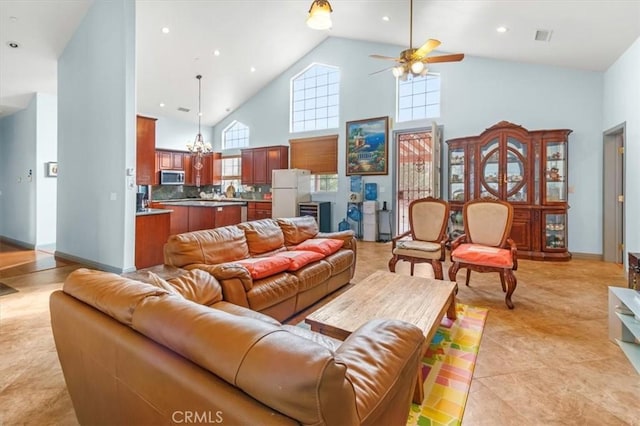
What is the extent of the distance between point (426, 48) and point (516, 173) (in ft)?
10.2

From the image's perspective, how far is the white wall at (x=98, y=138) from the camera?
4363 millimetres

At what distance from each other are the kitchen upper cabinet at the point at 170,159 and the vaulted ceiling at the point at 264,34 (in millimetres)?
1220

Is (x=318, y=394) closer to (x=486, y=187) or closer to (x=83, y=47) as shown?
(x=486, y=187)

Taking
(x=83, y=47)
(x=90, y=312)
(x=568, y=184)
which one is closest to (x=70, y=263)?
(x=83, y=47)

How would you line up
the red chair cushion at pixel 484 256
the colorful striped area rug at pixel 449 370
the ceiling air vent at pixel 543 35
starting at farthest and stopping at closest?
the ceiling air vent at pixel 543 35 < the red chair cushion at pixel 484 256 < the colorful striped area rug at pixel 449 370

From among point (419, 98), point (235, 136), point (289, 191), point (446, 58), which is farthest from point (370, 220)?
point (235, 136)

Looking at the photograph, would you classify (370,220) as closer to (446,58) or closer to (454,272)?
(454,272)

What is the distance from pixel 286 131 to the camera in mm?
8734

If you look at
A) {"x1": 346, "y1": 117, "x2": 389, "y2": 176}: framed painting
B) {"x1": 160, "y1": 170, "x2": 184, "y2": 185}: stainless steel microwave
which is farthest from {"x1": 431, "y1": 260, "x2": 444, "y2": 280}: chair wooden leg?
{"x1": 160, "y1": 170, "x2": 184, "y2": 185}: stainless steel microwave

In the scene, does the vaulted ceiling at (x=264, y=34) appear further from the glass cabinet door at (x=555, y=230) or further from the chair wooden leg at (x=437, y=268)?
the chair wooden leg at (x=437, y=268)

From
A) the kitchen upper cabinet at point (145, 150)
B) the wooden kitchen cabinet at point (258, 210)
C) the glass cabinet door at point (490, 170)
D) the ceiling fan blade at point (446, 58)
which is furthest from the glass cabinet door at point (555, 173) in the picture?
the kitchen upper cabinet at point (145, 150)

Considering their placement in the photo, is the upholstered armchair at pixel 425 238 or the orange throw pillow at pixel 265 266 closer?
the orange throw pillow at pixel 265 266

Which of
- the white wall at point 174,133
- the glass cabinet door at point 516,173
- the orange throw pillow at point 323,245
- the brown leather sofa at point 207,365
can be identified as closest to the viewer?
the brown leather sofa at point 207,365

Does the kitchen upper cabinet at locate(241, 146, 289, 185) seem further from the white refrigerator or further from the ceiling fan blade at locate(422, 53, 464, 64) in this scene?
the ceiling fan blade at locate(422, 53, 464, 64)
